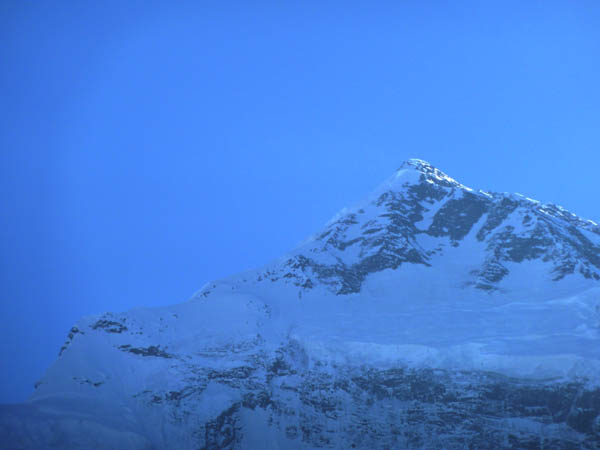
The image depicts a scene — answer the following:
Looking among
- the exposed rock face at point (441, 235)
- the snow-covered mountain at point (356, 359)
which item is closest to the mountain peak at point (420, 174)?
the exposed rock face at point (441, 235)

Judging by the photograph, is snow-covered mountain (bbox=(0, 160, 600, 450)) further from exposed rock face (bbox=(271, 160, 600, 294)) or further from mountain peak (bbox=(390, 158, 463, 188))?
mountain peak (bbox=(390, 158, 463, 188))

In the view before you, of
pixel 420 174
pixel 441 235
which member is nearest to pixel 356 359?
pixel 441 235

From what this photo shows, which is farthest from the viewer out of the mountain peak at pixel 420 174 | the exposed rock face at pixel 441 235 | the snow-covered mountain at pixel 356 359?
the mountain peak at pixel 420 174

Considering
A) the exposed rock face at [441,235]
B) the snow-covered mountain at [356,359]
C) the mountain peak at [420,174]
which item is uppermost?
the mountain peak at [420,174]

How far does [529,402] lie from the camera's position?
353 ft

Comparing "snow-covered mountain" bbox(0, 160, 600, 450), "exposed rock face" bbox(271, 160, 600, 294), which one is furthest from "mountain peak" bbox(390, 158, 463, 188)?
"snow-covered mountain" bbox(0, 160, 600, 450)

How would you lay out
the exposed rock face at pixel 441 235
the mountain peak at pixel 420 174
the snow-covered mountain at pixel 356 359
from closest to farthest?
the snow-covered mountain at pixel 356 359, the exposed rock face at pixel 441 235, the mountain peak at pixel 420 174

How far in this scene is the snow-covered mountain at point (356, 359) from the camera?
4235 inches

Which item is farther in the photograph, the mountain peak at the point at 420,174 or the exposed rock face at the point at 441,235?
the mountain peak at the point at 420,174

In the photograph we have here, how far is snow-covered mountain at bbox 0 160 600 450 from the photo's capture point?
107562 millimetres

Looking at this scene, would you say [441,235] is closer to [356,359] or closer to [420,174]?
[420,174]

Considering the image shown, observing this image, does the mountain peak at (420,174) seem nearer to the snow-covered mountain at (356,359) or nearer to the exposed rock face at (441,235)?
the exposed rock face at (441,235)

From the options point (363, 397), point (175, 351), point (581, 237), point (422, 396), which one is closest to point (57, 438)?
point (175, 351)

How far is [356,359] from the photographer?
11950 cm
